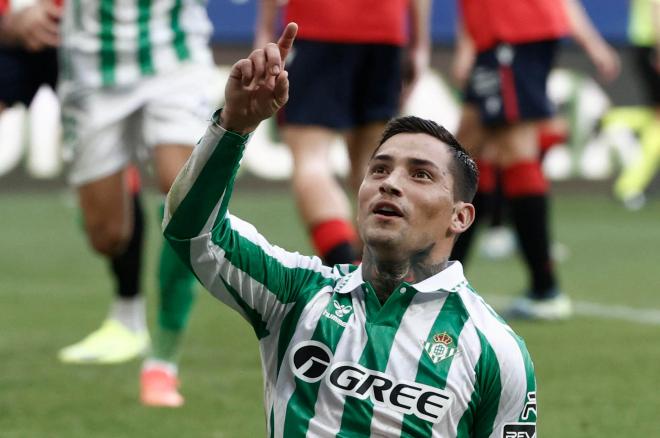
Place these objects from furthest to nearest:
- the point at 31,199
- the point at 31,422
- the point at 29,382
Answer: the point at 31,199, the point at 29,382, the point at 31,422

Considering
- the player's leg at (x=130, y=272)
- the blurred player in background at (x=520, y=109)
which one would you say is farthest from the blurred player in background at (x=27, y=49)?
the blurred player in background at (x=520, y=109)

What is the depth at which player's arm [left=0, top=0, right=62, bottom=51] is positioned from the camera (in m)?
4.80

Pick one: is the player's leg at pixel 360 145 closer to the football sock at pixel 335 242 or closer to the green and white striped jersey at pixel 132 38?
the football sock at pixel 335 242

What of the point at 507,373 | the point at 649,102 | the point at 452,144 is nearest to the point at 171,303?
the point at 452,144

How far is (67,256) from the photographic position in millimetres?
8953

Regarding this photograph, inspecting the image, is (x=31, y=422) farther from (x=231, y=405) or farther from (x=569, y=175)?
(x=569, y=175)

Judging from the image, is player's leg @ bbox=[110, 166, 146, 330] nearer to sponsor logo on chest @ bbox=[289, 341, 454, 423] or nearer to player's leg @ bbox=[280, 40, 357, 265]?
player's leg @ bbox=[280, 40, 357, 265]

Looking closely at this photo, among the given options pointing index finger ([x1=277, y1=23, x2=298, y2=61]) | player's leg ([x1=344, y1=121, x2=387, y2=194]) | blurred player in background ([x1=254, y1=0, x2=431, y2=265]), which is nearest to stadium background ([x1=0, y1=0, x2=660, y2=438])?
blurred player in background ([x1=254, y1=0, x2=431, y2=265])

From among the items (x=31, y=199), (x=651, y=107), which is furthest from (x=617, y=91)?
(x=31, y=199)

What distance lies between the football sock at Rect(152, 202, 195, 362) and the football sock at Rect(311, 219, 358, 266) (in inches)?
23.1

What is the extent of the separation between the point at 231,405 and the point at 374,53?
67.1 inches

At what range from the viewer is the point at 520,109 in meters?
Answer: 6.29

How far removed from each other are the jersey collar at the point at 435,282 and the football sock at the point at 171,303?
1563mm

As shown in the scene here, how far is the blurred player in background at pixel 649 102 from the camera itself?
12.8m
